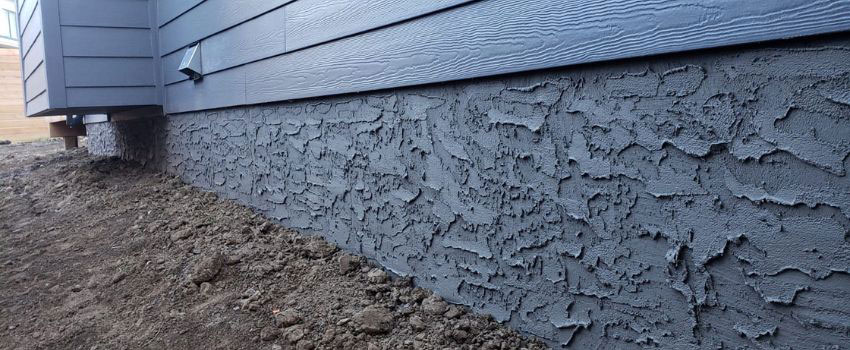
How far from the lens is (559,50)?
1.60 meters

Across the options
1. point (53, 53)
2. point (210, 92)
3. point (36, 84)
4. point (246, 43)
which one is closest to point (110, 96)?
point (53, 53)

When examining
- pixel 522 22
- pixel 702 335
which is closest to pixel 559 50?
pixel 522 22

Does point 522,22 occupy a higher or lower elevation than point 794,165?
higher

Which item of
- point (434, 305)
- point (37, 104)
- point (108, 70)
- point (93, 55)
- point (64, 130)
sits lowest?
point (434, 305)

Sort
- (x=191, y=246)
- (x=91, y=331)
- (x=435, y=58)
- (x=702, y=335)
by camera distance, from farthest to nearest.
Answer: (x=191, y=246), (x=91, y=331), (x=435, y=58), (x=702, y=335)

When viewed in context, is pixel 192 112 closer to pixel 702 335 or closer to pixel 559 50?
pixel 559 50

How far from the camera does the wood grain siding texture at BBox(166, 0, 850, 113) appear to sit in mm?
1191

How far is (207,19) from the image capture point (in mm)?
3740

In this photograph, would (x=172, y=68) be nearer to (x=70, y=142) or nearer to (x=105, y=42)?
(x=105, y=42)

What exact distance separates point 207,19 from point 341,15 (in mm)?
1643

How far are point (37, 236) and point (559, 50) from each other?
11.4 ft

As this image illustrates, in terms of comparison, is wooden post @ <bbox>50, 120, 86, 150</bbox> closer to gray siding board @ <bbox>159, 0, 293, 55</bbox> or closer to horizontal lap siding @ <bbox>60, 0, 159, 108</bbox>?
horizontal lap siding @ <bbox>60, 0, 159, 108</bbox>

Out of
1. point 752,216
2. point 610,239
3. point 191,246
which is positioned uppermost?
point 752,216

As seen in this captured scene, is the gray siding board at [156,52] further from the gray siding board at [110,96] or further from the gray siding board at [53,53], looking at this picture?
the gray siding board at [53,53]
